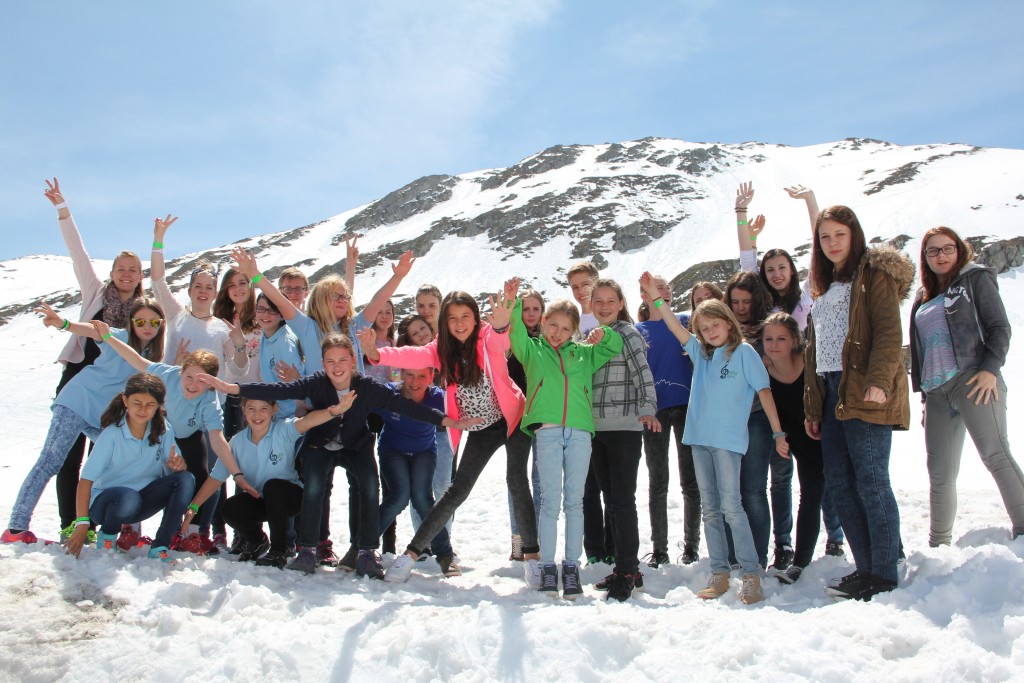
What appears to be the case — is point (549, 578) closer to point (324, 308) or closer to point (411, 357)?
point (411, 357)

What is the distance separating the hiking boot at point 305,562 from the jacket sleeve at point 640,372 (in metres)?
2.41

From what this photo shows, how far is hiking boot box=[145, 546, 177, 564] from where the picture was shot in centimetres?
408

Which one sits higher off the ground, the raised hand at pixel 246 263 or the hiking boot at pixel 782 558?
the raised hand at pixel 246 263

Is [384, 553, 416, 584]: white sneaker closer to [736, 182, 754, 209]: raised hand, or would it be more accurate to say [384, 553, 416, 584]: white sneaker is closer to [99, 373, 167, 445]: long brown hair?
[99, 373, 167, 445]: long brown hair

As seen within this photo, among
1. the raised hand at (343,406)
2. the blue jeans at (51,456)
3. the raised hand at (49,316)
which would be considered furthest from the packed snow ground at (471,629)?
the raised hand at (49,316)

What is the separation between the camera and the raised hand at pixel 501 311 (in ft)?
13.9

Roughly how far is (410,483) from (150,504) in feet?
5.79

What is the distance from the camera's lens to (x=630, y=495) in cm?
430

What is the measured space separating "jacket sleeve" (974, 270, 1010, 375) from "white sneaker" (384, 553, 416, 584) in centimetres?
372

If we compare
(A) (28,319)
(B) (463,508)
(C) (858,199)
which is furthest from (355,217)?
(B) (463,508)

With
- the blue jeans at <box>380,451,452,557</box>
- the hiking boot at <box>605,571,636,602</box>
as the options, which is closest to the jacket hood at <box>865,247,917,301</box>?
the hiking boot at <box>605,571,636,602</box>

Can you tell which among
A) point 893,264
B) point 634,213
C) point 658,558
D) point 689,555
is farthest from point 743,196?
A: point 634,213

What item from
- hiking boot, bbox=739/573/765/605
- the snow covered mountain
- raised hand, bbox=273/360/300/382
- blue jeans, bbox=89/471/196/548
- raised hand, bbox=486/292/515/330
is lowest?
hiking boot, bbox=739/573/765/605

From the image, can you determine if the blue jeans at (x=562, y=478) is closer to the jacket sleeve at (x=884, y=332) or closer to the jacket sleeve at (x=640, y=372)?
the jacket sleeve at (x=640, y=372)
